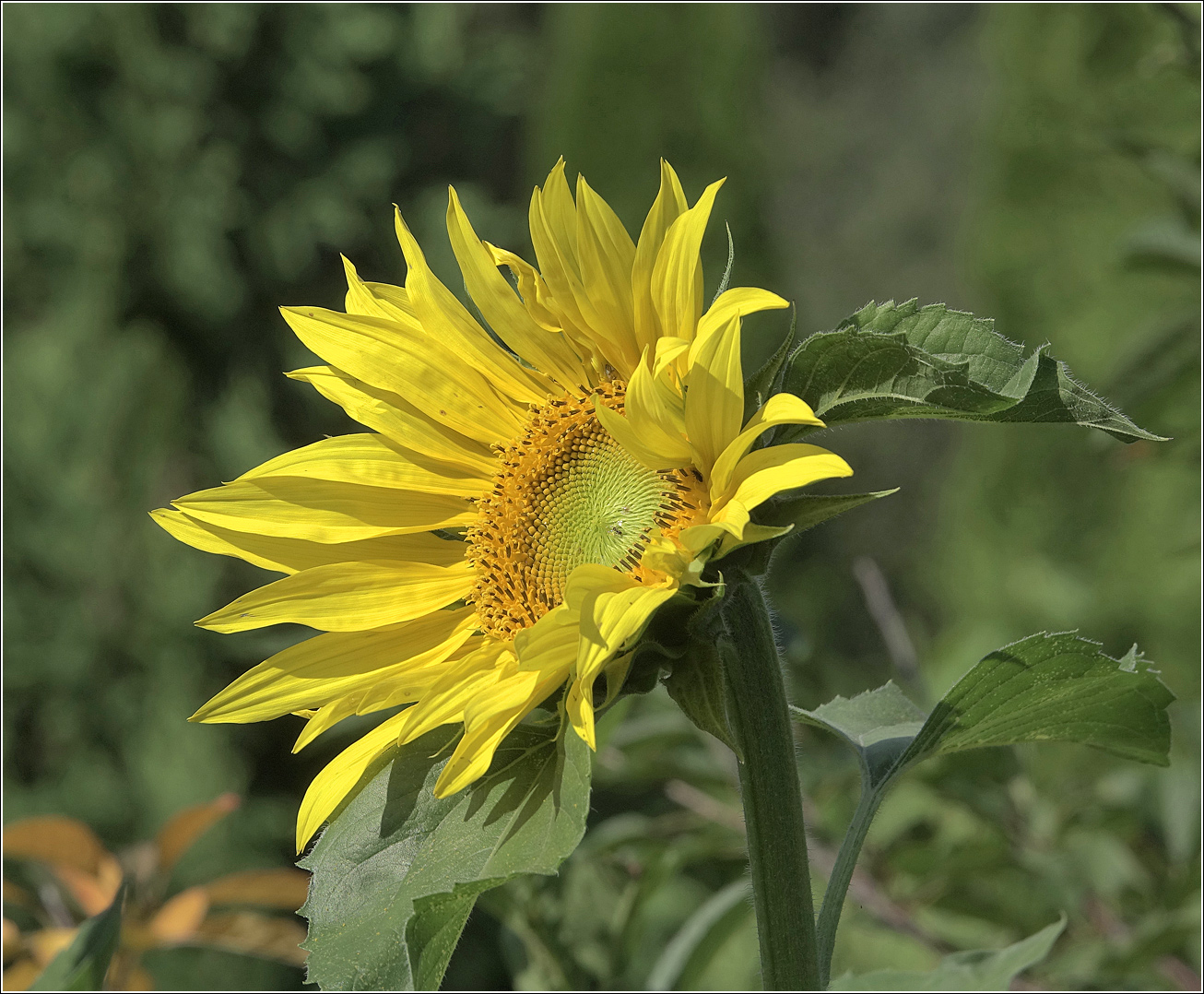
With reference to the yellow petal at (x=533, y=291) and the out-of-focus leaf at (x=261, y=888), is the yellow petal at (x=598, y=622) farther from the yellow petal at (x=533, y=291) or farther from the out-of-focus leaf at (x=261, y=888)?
the out-of-focus leaf at (x=261, y=888)

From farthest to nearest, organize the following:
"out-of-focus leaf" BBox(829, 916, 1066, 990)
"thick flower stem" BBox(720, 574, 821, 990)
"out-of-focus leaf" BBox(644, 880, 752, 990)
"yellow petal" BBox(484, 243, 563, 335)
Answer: "out-of-focus leaf" BBox(644, 880, 752, 990) < "yellow petal" BBox(484, 243, 563, 335) < "thick flower stem" BBox(720, 574, 821, 990) < "out-of-focus leaf" BBox(829, 916, 1066, 990)

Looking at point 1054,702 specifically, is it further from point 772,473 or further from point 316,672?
point 316,672

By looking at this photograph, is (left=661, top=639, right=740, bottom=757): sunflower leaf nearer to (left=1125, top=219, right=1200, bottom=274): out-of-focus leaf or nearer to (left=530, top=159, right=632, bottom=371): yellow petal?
(left=530, top=159, right=632, bottom=371): yellow petal

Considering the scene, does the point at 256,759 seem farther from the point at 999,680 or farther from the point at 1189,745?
the point at 999,680

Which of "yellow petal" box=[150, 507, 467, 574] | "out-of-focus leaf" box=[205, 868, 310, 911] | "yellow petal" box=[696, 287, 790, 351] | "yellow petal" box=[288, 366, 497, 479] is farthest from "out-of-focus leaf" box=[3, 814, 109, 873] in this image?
"yellow petal" box=[696, 287, 790, 351]

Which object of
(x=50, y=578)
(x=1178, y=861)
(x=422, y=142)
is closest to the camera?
(x=1178, y=861)

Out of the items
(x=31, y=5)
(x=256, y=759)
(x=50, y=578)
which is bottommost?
(x=256, y=759)

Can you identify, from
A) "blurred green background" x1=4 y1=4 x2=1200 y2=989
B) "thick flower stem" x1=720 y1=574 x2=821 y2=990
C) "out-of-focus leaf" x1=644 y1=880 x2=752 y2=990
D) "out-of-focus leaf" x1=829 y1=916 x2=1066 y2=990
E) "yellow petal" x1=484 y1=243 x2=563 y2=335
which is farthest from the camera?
"blurred green background" x1=4 y1=4 x2=1200 y2=989

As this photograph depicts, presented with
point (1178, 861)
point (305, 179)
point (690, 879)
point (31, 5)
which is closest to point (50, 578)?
point (305, 179)
